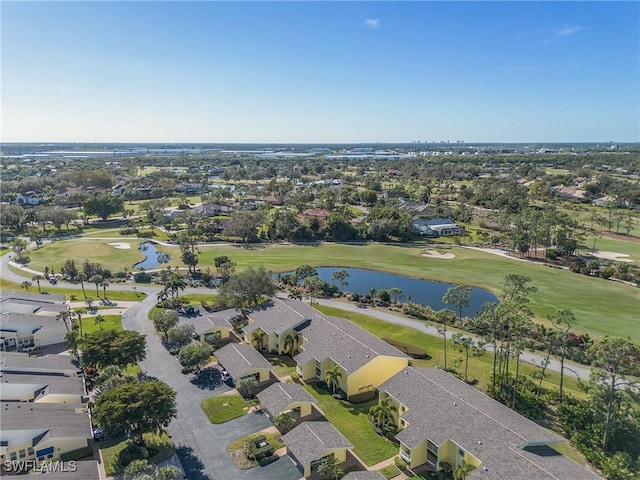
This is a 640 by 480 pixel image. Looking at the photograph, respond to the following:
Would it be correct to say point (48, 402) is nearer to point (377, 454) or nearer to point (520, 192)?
point (377, 454)

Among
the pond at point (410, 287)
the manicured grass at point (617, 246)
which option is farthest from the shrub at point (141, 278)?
the manicured grass at point (617, 246)

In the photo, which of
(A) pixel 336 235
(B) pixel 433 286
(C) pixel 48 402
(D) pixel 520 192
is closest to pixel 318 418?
(C) pixel 48 402

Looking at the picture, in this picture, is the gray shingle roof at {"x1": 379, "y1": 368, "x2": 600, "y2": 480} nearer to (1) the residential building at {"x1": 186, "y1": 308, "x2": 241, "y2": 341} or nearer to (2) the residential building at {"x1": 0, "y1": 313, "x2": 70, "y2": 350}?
(1) the residential building at {"x1": 186, "y1": 308, "x2": 241, "y2": 341}

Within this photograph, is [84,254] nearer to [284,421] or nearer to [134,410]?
[134,410]

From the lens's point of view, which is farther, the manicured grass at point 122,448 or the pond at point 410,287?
the pond at point 410,287

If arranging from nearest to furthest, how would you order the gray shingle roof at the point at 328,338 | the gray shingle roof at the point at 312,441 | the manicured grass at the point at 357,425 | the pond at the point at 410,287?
the gray shingle roof at the point at 312,441
the manicured grass at the point at 357,425
the gray shingle roof at the point at 328,338
the pond at the point at 410,287

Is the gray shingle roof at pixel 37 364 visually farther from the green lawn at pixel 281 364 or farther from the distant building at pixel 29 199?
the distant building at pixel 29 199

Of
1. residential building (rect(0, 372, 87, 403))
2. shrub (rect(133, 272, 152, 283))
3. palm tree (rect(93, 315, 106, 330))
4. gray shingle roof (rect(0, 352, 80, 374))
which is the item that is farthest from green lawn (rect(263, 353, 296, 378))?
shrub (rect(133, 272, 152, 283))
